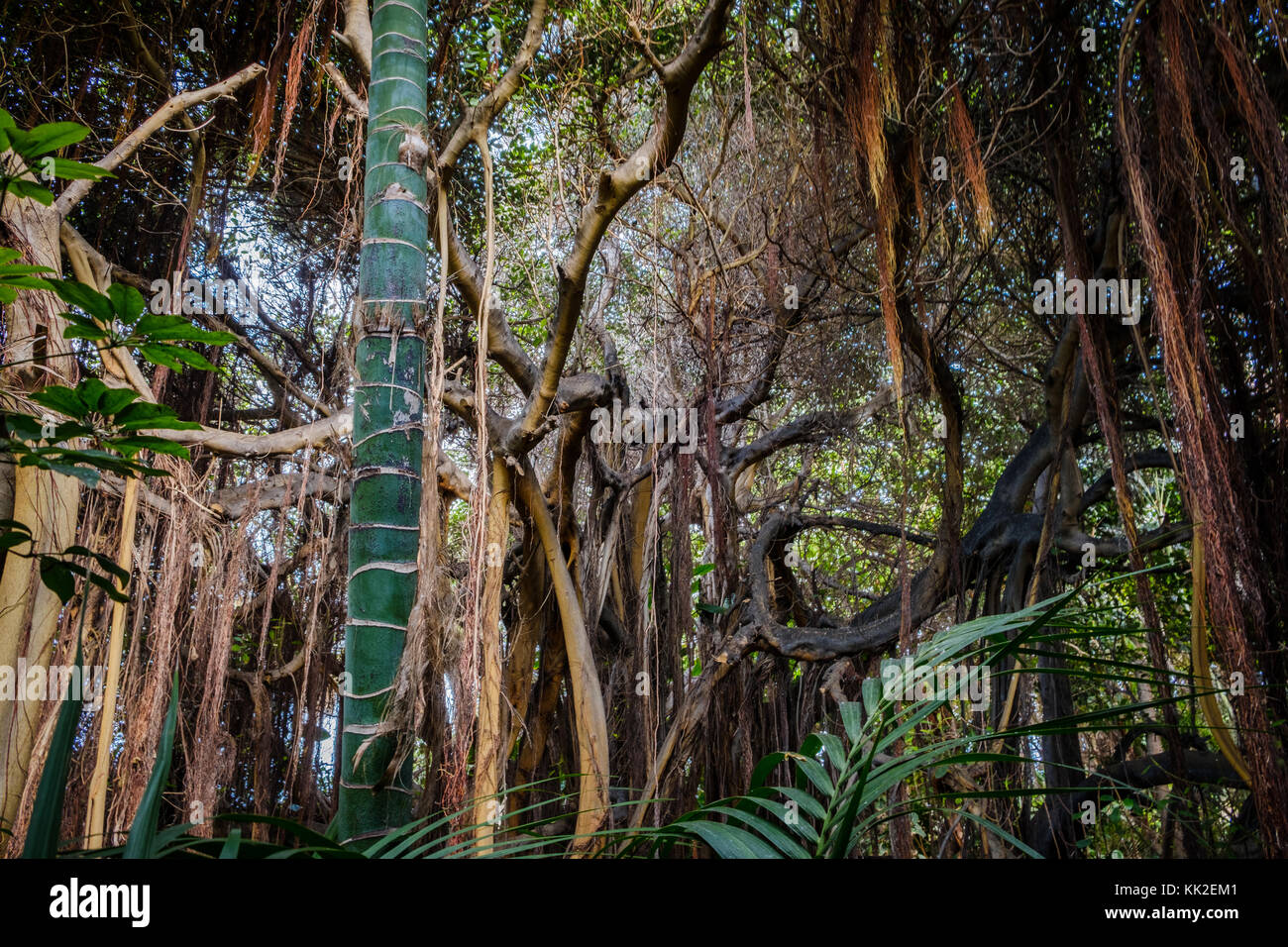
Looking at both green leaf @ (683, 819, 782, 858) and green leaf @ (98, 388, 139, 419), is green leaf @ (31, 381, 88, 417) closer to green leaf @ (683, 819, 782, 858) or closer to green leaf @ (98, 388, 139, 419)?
green leaf @ (98, 388, 139, 419)

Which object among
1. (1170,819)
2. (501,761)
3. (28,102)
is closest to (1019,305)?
(1170,819)

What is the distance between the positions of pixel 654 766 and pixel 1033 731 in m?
2.82

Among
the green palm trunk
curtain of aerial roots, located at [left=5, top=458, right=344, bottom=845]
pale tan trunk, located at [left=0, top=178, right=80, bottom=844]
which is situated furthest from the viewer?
curtain of aerial roots, located at [left=5, top=458, right=344, bottom=845]

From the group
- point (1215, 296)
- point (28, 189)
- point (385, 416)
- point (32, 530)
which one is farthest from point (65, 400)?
point (1215, 296)

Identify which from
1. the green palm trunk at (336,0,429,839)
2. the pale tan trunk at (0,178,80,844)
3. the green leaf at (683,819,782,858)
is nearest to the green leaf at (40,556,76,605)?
the green palm trunk at (336,0,429,839)

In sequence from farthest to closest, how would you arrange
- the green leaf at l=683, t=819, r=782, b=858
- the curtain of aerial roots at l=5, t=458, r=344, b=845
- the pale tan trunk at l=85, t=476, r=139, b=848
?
1. the curtain of aerial roots at l=5, t=458, r=344, b=845
2. the pale tan trunk at l=85, t=476, r=139, b=848
3. the green leaf at l=683, t=819, r=782, b=858

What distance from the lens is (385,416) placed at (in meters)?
1.56

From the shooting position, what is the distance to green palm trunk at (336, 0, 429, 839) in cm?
144

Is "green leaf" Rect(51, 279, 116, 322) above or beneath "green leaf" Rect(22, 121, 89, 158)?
beneath

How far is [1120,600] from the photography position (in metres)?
4.56

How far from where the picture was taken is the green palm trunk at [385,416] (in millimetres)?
1440

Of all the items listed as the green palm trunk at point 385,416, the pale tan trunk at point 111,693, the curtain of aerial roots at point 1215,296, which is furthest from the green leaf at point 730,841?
the pale tan trunk at point 111,693

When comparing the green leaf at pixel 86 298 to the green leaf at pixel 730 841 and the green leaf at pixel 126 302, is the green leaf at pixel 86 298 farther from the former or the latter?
the green leaf at pixel 730 841
